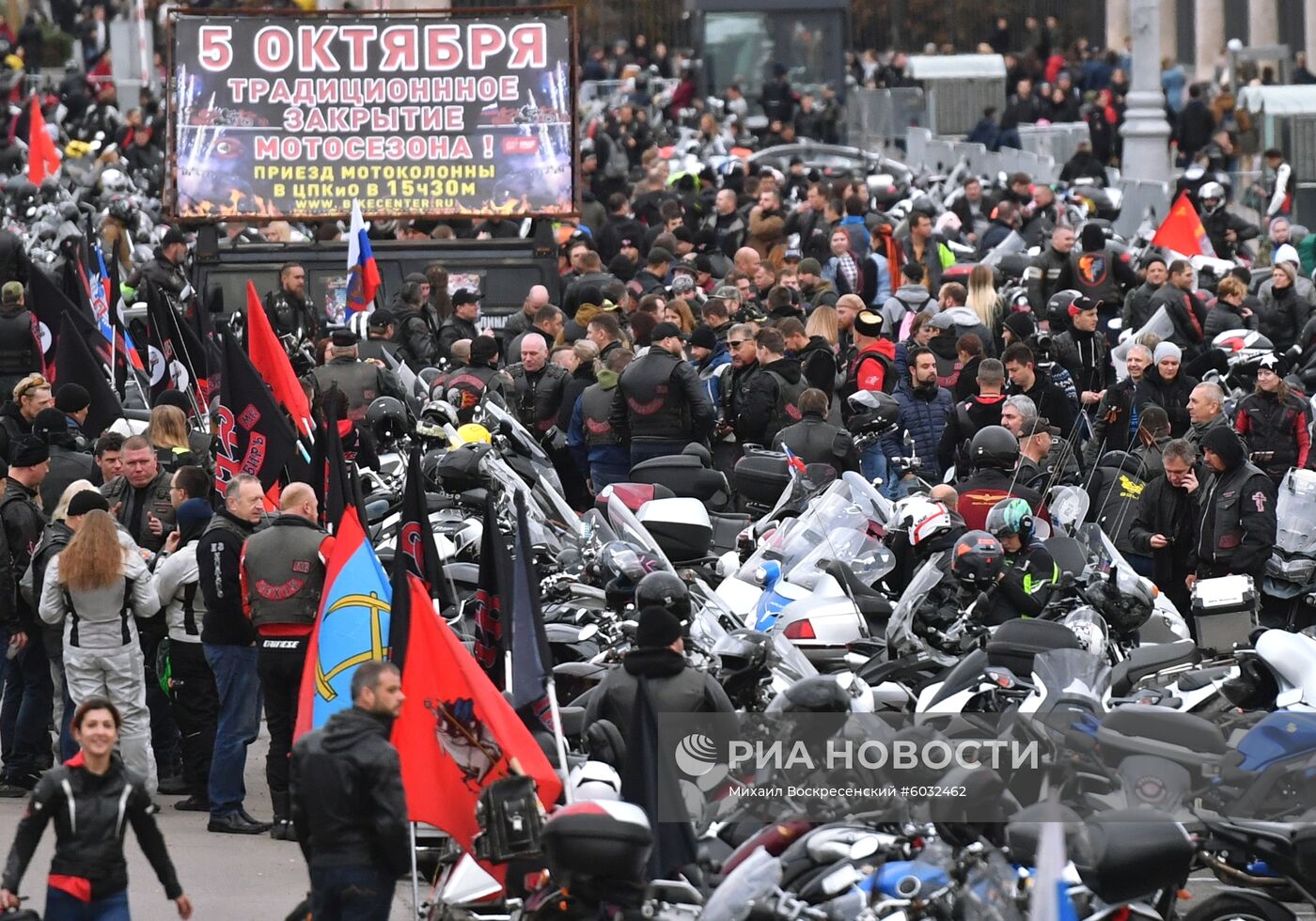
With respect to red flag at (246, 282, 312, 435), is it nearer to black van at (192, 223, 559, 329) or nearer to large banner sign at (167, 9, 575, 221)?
black van at (192, 223, 559, 329)

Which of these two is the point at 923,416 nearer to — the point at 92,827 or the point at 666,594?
the point at 666,594

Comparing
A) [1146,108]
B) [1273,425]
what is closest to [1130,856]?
[1273,425]

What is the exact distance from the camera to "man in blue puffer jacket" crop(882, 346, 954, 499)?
49.0 ft

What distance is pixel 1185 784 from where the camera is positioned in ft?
29.4

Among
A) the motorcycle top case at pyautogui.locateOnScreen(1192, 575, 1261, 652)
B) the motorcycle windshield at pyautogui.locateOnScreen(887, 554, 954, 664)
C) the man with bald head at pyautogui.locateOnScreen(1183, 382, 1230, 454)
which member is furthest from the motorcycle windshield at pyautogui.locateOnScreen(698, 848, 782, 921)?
the man with bald head at pyautogui.locateOnScreen(1183, 382, 1230, 454)

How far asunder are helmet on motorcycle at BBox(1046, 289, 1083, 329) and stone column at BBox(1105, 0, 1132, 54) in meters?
36.5

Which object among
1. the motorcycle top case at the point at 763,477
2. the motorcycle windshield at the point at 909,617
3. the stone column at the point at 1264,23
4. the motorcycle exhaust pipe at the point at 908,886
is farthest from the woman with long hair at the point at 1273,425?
the stone column at the point at 1264,23

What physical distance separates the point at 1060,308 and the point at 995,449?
4.44 metres

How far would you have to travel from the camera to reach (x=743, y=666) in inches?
407

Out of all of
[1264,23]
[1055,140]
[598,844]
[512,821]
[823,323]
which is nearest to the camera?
[598,844]

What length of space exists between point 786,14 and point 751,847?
3102 cm

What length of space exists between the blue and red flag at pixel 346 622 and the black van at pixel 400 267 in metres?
11.1

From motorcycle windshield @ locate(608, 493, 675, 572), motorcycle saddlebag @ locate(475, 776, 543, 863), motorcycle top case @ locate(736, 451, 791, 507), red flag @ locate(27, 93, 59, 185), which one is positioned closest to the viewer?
motorcycle saddlebag @ locate(475, 776, 543, 863)

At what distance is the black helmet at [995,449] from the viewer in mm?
12648
